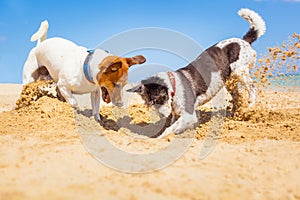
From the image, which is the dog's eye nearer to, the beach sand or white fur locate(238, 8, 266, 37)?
the beach sand

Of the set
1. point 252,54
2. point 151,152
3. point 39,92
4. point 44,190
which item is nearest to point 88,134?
point 151,152

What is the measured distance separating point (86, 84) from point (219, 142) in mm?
2724

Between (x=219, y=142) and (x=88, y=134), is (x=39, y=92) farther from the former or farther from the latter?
(x=219, y=142)

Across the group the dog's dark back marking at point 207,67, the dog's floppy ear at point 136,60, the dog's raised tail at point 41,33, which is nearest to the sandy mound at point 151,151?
the dog's dark back marking at point 207,67

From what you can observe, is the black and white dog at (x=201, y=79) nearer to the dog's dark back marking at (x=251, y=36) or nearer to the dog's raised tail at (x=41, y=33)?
the dog's dark back marking at (x=251, y=36)

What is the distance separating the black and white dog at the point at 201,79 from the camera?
5590 mm

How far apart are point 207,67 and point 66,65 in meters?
2.77

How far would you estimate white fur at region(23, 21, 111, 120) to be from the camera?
238 inches

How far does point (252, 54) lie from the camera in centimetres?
698

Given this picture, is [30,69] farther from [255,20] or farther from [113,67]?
[255,20]

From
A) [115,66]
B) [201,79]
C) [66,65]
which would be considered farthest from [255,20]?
[66,65]

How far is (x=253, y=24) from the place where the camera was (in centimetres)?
716

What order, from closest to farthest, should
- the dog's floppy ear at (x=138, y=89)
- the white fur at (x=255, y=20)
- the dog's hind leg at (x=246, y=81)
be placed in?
the dog's floppy ear at (x=138, y=89) → the dog's hind leg at (x=246, y=81) → the white fur at (x=255, y=20)

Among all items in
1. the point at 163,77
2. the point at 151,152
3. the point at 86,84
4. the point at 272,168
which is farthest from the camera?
the point at 86,84
